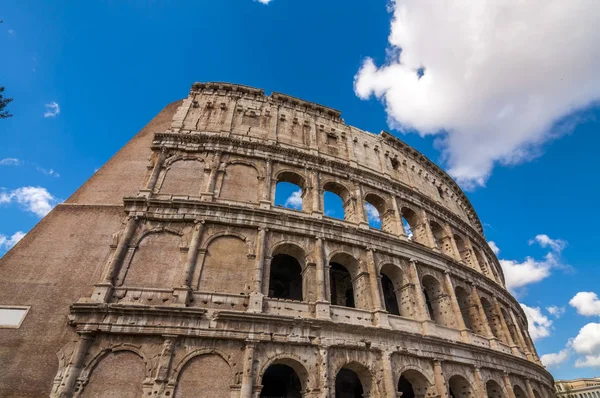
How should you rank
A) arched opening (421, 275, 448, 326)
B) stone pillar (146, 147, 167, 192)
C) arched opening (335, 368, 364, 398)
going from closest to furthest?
arched opening (335, 368, 364, 398) < stone pillar (146, 147, 167, 192) < arched opening (421, 275, 448, 326)

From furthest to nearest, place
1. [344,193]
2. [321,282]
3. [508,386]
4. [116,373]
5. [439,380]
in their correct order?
[344,193], [508,386], [321,282], [439,380], [116,373]

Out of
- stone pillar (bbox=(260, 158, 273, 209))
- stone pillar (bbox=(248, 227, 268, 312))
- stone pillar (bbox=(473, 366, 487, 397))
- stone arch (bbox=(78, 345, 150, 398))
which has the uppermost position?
stone pillar (bbox=(260, 158, 273, 209))

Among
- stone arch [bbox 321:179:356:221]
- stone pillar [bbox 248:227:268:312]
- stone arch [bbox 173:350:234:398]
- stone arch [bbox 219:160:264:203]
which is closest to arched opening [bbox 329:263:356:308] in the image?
stone arch [bbox 321:179:356:221]

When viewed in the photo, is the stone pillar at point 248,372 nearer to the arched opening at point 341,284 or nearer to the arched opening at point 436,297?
the arched opening at point 341,284

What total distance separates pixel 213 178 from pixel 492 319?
16.4 meters

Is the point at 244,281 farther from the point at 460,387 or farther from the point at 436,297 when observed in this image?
the point at 460,387

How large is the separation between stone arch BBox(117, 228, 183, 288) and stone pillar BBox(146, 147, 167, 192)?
226 centimetres

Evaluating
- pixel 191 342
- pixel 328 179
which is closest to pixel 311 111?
Answer: pixel 328 179

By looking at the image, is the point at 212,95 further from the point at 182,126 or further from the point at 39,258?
the point at 39,258

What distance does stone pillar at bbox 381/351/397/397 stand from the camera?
10.6 m

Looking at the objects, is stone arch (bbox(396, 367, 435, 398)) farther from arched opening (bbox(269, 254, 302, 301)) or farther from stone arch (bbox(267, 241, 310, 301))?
arched opening (bbox(269, 254, 302, 301))

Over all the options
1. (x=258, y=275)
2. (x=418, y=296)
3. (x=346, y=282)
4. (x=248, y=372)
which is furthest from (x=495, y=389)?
(x=258, y=275)

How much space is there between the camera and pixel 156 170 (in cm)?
1400

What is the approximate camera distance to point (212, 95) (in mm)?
18062
